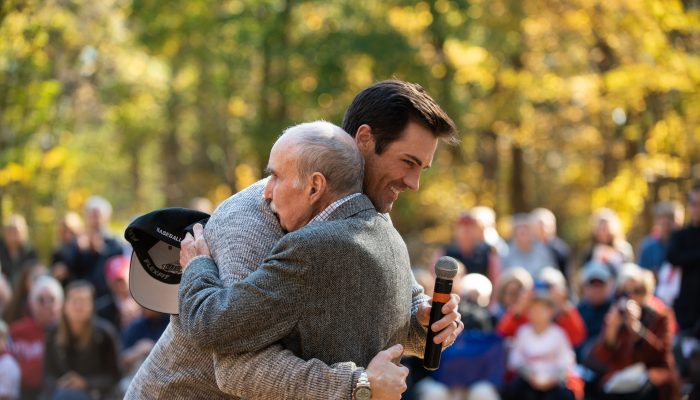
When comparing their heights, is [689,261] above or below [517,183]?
above

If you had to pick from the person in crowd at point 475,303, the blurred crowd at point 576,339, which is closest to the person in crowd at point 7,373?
the blurred crowd at point 576,339

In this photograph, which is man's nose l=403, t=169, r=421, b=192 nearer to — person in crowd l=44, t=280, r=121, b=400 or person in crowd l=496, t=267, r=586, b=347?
person in crowd l=496, t=267, r=586, b=347

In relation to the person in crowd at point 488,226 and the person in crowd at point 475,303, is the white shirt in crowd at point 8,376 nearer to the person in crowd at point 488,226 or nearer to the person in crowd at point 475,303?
the person in crowd at point 475,303

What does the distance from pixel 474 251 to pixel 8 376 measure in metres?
3.99

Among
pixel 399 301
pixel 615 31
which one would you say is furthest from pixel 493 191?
pixel 399 301

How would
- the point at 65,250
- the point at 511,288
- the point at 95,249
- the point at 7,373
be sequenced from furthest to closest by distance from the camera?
1. the point at 65,250
2. the point at 95,249
3. the point at 7,373
4. the point at 511,288

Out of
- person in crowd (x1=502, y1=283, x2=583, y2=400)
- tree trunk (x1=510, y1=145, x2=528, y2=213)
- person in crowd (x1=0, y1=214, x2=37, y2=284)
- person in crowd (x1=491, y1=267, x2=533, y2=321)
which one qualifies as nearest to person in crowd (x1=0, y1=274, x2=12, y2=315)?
person in crowd (x1=0, y1=214, x2=37, y2=284)

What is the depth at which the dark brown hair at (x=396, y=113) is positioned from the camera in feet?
10.1

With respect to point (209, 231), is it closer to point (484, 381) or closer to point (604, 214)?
point (484, 381)

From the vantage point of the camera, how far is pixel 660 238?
994 cm

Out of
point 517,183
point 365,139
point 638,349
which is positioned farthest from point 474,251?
point 517,183

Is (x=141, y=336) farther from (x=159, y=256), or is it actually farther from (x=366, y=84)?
(x=366, y=84)

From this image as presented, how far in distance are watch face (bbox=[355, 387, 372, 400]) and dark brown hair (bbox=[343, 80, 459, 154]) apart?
2.35 ft

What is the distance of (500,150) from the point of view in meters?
26.1
